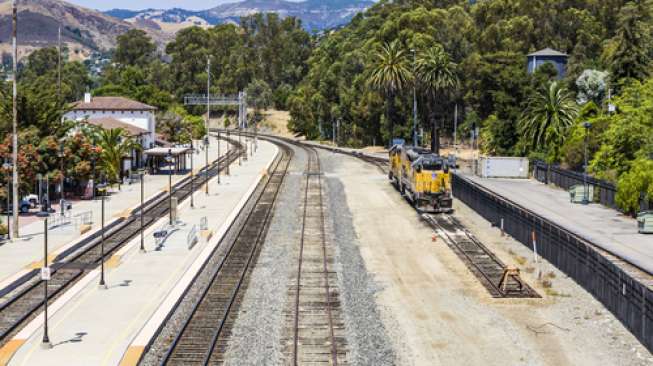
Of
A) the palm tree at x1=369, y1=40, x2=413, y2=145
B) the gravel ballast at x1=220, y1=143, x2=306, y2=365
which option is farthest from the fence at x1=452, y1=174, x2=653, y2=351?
the palm tree at x1=369, y1=40, x2=413, y2=145

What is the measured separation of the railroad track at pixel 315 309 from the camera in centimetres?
2353

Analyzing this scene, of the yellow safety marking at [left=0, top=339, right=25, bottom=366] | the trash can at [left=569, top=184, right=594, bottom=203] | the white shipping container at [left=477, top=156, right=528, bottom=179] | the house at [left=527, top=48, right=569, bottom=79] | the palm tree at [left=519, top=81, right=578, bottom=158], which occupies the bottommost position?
the yellow safety marking at [left=0, top=339, right=25, bottom=366]

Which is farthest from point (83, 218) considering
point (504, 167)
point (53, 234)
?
point (504, 167)

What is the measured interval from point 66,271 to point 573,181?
4279 centimetres

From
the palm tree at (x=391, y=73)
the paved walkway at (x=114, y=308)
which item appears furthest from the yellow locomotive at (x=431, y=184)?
the palm tree at (x=391, y=73)

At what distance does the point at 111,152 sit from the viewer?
6725cm

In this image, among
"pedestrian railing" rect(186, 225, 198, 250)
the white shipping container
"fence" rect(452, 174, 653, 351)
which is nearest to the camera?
"fence" rect(452, 174, 653, 351)

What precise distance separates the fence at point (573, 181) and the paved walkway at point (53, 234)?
33.3 meters

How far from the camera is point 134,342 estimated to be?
23906 millimetres

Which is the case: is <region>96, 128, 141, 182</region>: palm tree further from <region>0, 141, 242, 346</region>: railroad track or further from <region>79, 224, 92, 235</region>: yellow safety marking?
<region>79, 224, 92, 235</region>: yellow safety marking

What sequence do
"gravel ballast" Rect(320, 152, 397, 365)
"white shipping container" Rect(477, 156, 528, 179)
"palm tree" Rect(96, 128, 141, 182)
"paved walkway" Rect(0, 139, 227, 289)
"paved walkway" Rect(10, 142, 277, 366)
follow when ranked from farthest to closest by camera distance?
"white shipping container" Rect(477, 156, 528, 179)
"palm tree" Rect(96, 128, 141, 182)
"paved walkway" Rect(0, 139, 227, 289)
"gravel ballast" Rect(320, 152, 397, 365)
"paved walkway" Rect(10, 142, 277, 366)

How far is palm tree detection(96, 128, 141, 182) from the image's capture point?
66250mm

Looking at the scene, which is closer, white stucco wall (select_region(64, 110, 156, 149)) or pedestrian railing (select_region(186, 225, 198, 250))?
pedestrian railing (select_region(186, 225, 198, 250))

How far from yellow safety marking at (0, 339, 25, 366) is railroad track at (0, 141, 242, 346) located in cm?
50
